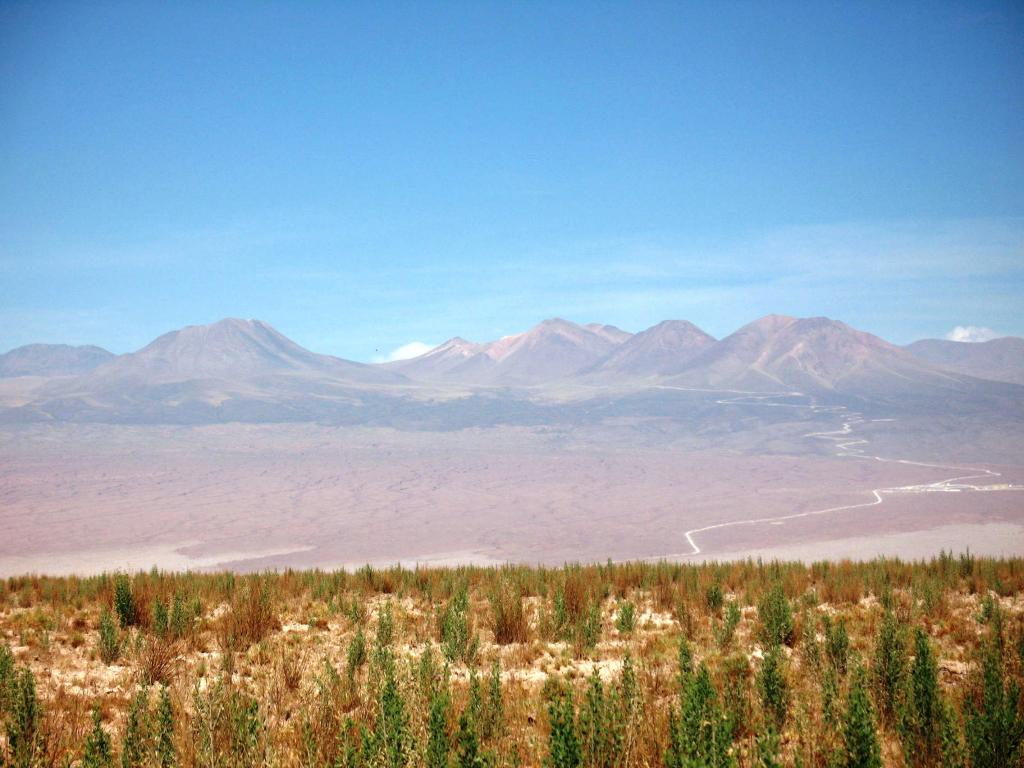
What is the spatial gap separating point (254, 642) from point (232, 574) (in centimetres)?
404

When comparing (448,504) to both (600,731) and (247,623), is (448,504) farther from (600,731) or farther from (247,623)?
(600,731)

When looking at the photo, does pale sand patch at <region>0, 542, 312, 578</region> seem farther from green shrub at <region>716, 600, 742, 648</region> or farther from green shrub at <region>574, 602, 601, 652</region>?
green shrub at <region>716, 600, 742, 648</region>

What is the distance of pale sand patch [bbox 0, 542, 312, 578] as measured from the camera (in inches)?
1950

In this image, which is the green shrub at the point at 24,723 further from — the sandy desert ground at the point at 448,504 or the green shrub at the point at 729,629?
the sandy desert ground at the point at 448,504

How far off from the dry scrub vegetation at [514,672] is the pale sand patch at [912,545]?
44.6m

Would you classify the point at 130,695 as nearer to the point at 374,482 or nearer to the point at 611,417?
the point at 374,482

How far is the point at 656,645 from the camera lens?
7.55 m

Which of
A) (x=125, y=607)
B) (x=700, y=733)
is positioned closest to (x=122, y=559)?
(x=125, y=607)

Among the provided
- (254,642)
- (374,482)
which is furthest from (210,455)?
(254,642)

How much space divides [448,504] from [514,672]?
3056 inches

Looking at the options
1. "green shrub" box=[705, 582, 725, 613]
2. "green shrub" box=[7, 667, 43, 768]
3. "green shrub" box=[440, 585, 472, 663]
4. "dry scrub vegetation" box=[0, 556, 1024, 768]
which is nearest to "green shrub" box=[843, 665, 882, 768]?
"dry scrub vegetation" box=[0, 556, 1024, 768]

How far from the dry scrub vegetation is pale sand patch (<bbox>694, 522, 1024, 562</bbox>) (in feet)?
146

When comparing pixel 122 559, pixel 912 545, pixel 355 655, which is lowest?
pixel 912 545

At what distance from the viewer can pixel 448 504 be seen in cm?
8294
